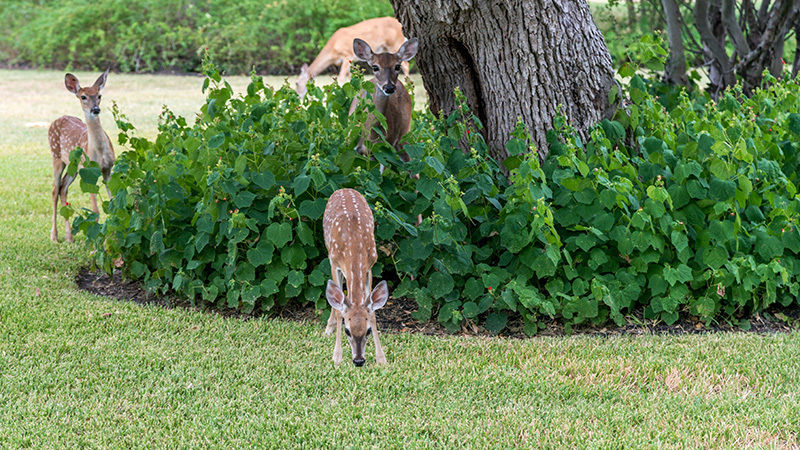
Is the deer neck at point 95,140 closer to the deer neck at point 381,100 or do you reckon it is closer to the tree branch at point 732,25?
the deer neck at point 381,100

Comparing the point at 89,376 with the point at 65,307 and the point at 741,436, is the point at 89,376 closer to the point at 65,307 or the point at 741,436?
the point at 65,307

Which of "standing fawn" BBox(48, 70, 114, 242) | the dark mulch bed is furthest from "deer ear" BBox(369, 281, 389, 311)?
"standing fawn" BBox(48, 70, 114, 242)

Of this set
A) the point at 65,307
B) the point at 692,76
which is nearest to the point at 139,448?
the point at 65,307

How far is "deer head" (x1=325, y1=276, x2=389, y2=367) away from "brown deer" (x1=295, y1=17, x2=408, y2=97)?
11801mm

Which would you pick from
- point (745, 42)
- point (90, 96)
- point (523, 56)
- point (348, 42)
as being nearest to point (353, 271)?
point (523, 56)

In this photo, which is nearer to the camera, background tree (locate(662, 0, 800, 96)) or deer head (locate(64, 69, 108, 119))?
deer head (locate(64, 69, 108, 119))

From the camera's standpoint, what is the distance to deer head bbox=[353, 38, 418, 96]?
575 cm

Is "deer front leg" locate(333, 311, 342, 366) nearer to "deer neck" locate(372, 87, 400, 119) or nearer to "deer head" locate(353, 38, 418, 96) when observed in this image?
"deer head" locate(353, 38, 418, 96)

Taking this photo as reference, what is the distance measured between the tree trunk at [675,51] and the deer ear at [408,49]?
3552 millimetres

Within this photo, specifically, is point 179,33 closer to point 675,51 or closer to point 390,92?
point 675,51

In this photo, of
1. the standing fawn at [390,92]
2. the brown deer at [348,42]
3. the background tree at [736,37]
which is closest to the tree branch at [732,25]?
the background tree at [736,37]

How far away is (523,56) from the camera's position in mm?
5988

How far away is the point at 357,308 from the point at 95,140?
373 cm

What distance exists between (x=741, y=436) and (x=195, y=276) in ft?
11.5
